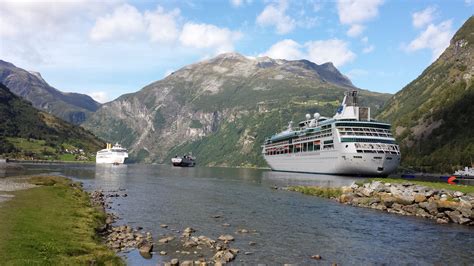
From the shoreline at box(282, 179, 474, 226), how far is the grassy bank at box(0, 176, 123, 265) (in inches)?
1669

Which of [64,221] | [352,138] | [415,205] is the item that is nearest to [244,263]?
[64,221]

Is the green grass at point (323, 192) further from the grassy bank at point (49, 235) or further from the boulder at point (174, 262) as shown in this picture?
the boulder at point (174, 262)

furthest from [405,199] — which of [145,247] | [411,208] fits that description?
[145,247]

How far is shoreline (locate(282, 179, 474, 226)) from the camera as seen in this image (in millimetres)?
52656

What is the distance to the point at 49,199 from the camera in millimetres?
52094

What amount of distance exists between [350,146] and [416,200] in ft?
269

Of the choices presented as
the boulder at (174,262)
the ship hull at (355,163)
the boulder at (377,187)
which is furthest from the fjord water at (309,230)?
the ship hull at (355,163)

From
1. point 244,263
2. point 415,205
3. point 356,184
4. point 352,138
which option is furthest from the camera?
point 352,138

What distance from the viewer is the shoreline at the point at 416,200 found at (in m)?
52.7

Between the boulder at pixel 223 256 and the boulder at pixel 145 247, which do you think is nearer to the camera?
the boulder at pixel 223 256

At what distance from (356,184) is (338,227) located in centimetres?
3898

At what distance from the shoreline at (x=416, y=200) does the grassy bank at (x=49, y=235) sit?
42395mm

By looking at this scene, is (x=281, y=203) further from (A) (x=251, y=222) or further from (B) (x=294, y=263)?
(B) (x=294, y=263)

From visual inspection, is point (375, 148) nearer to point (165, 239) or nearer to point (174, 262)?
point (165, 239)
